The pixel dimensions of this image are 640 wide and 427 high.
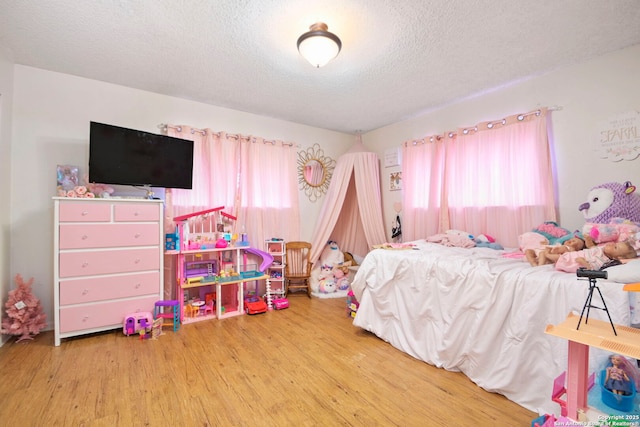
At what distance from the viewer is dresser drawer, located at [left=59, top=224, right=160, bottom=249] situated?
2375mm

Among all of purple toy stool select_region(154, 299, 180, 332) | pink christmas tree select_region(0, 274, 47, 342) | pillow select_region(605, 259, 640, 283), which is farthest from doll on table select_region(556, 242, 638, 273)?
pink christmas tree select_region(0, 274, 47, 342)

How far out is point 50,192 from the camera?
2.68 m

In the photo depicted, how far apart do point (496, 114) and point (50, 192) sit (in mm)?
4639

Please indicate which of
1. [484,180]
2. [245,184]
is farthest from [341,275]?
[484,180]

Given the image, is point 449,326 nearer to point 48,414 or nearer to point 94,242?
point 48,414

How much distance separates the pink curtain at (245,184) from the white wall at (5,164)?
1.25m

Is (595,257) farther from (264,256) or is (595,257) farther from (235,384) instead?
(264,256)

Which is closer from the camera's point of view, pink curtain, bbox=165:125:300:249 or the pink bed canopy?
pink curtain, bbox=165:125:300:249

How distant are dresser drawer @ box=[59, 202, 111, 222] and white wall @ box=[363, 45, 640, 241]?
4029 mm

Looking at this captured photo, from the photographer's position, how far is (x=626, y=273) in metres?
1.39

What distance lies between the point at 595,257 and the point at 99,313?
381 centimetres

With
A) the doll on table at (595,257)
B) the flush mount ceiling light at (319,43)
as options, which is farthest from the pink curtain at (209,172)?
the doll on table at (595,257)

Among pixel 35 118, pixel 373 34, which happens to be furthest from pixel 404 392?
pixel 35 118

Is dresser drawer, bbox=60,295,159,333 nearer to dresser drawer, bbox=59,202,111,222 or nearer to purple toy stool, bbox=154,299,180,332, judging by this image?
purple toy stool, bbox=154,299,180,332
